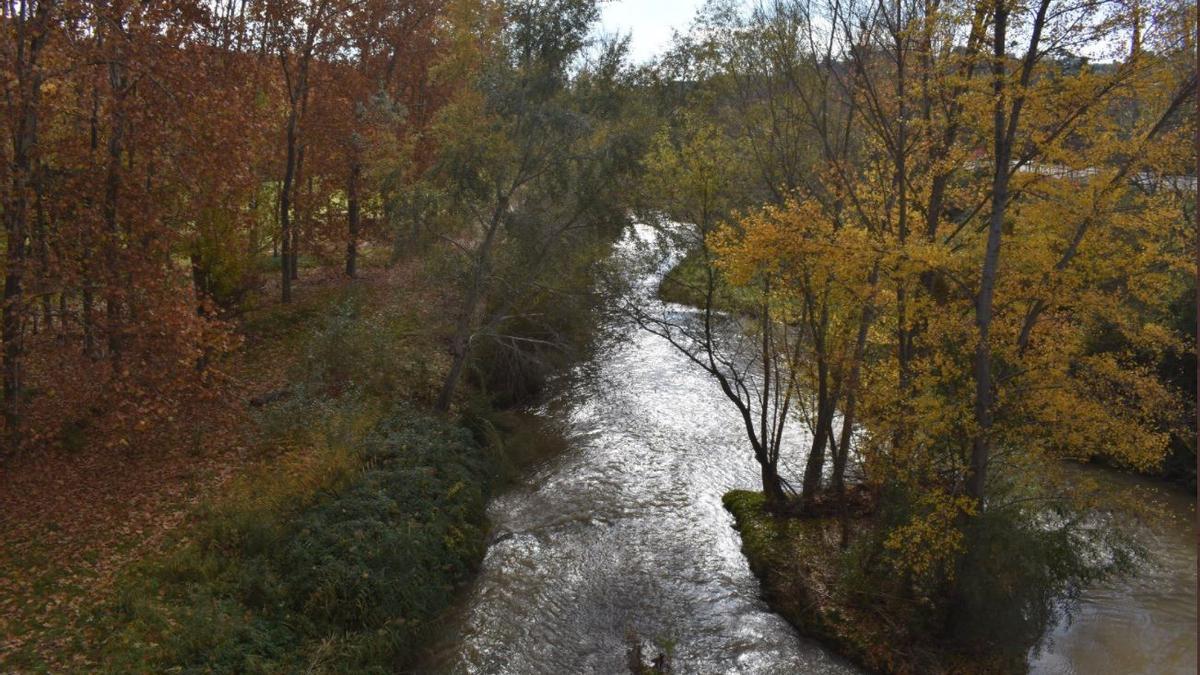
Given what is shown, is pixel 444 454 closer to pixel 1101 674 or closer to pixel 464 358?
pixel 464 358

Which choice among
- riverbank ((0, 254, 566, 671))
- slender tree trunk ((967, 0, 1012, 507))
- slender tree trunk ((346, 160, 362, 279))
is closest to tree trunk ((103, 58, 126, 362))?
riverbank ((0, 254, 566, 671))

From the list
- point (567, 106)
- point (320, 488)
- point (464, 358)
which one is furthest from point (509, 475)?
point (567, 106)

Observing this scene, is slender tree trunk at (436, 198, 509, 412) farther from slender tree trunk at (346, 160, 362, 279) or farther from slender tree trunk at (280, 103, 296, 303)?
slender tree trunk at (346, 160, 362, 279)

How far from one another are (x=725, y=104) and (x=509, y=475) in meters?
11.3

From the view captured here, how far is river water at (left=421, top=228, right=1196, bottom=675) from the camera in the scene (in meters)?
9.80

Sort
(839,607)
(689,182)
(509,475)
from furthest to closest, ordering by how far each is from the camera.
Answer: (509,475)
(689,182)
(839,607)

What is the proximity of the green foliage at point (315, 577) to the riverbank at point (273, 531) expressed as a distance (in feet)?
0.08

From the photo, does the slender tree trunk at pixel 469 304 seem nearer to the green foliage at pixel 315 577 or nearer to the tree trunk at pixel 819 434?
the green foliage at pixel 315 577

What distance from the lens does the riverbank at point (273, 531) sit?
829cm

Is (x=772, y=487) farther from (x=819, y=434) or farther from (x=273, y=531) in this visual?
(x=273, y=531)

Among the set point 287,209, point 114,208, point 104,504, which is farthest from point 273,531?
point 287,209

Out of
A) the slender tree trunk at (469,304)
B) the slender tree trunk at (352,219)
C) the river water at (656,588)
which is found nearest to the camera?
the river water at (656,588)

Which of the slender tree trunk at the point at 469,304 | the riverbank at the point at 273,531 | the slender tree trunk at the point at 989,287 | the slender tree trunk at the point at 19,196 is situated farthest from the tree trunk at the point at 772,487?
the slender tree trunk at the point at 19,196

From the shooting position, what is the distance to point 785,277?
1120 cm
